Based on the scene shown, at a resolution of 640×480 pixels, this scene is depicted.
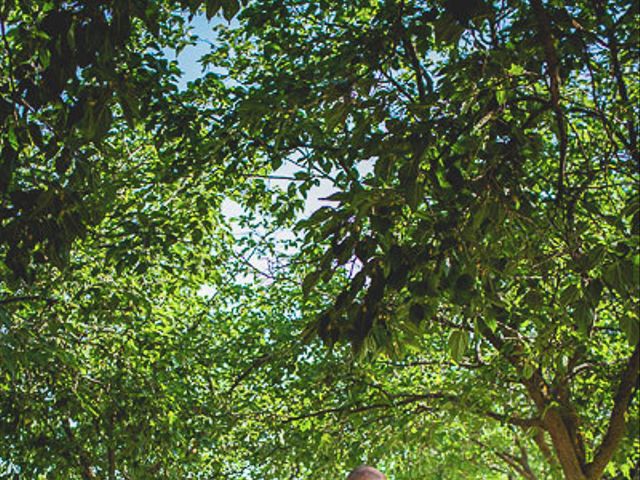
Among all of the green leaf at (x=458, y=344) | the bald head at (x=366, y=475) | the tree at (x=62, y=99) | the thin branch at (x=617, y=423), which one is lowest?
the bald head at (x=366, y=475)

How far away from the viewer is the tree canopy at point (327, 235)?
3246 mm

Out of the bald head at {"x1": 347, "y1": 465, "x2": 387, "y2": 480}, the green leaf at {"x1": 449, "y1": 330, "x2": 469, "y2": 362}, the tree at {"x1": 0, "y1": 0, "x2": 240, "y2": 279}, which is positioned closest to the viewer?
the tree at {"x1": 0, "y1": 0, "x2": 240, "y2": 279}

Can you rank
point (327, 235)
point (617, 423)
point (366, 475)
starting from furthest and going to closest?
point (617, 423)
point (366, 475)
point (327, 235)

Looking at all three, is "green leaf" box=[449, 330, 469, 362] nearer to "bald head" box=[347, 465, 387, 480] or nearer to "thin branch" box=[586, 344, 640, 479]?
"bald head" box=[347, 465, 387, 480]

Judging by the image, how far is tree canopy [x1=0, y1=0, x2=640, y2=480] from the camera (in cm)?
325

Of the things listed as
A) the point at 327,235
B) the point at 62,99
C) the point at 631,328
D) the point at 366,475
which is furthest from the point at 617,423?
the point at 62,99

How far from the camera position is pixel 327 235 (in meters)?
3.17

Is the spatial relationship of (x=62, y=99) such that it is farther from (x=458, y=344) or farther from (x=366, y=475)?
(x=366, y=475)

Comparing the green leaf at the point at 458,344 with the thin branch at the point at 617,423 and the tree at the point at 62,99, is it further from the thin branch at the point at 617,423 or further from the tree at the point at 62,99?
the thin branch at the point at 617,423

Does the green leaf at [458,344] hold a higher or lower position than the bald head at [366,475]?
higher

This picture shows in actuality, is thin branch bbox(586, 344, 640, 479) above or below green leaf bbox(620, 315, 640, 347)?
above

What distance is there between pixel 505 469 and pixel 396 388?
6.85 m

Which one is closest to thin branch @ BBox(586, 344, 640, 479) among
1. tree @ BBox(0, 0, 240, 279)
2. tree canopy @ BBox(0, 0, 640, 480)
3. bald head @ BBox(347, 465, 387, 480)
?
tree canopy @ BBox(0, 0, 640, 480)

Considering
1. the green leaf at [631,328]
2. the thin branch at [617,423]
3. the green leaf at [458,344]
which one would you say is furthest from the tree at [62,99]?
the thin branch at [617,423]
